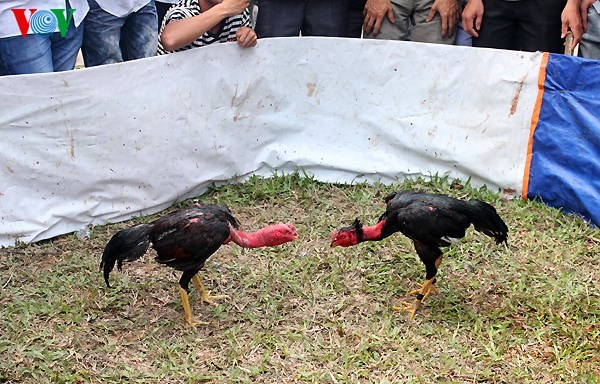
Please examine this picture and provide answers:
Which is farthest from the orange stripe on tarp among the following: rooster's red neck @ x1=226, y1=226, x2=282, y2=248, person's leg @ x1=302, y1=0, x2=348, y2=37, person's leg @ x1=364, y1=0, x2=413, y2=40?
rooster's red neck @ x1=226, y1=226, x2=282, y2=248

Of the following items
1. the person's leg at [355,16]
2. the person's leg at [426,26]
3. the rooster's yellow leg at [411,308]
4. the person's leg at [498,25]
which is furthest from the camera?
the person's leg at [355,16]

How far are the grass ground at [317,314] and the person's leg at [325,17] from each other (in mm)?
1613

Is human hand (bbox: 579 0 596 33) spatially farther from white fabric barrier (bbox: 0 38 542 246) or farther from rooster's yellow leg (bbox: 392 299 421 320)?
rooster's yellow leg (bbox: 392 299 421 320)

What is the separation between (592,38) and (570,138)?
0.86m

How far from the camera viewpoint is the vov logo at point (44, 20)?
177 inches

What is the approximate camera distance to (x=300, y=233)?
4953 mm

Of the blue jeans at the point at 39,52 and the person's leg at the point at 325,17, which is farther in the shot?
the person's leg at the point at 325,17

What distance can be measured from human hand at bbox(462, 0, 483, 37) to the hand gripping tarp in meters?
0.38

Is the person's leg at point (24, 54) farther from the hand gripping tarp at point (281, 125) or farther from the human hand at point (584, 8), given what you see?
the human hand at point (584, 8)

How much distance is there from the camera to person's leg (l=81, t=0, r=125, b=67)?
508 cm

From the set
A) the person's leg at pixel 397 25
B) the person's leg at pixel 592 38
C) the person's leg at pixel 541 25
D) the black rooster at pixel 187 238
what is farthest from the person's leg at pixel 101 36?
the person's leg at pixel 592 38

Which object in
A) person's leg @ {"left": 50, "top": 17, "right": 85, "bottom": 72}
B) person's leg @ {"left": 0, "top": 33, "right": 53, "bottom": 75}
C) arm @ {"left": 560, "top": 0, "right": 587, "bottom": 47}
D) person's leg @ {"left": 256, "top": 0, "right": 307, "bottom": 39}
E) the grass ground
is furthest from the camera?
person's leg @ {"left": 256, "top": 0, "right": 307, "bottom": 39}

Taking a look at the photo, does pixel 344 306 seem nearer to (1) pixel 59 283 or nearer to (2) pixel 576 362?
(2) pixel 576 362

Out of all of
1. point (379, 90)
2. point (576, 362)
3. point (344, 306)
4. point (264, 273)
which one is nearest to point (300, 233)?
point (264, 273)
